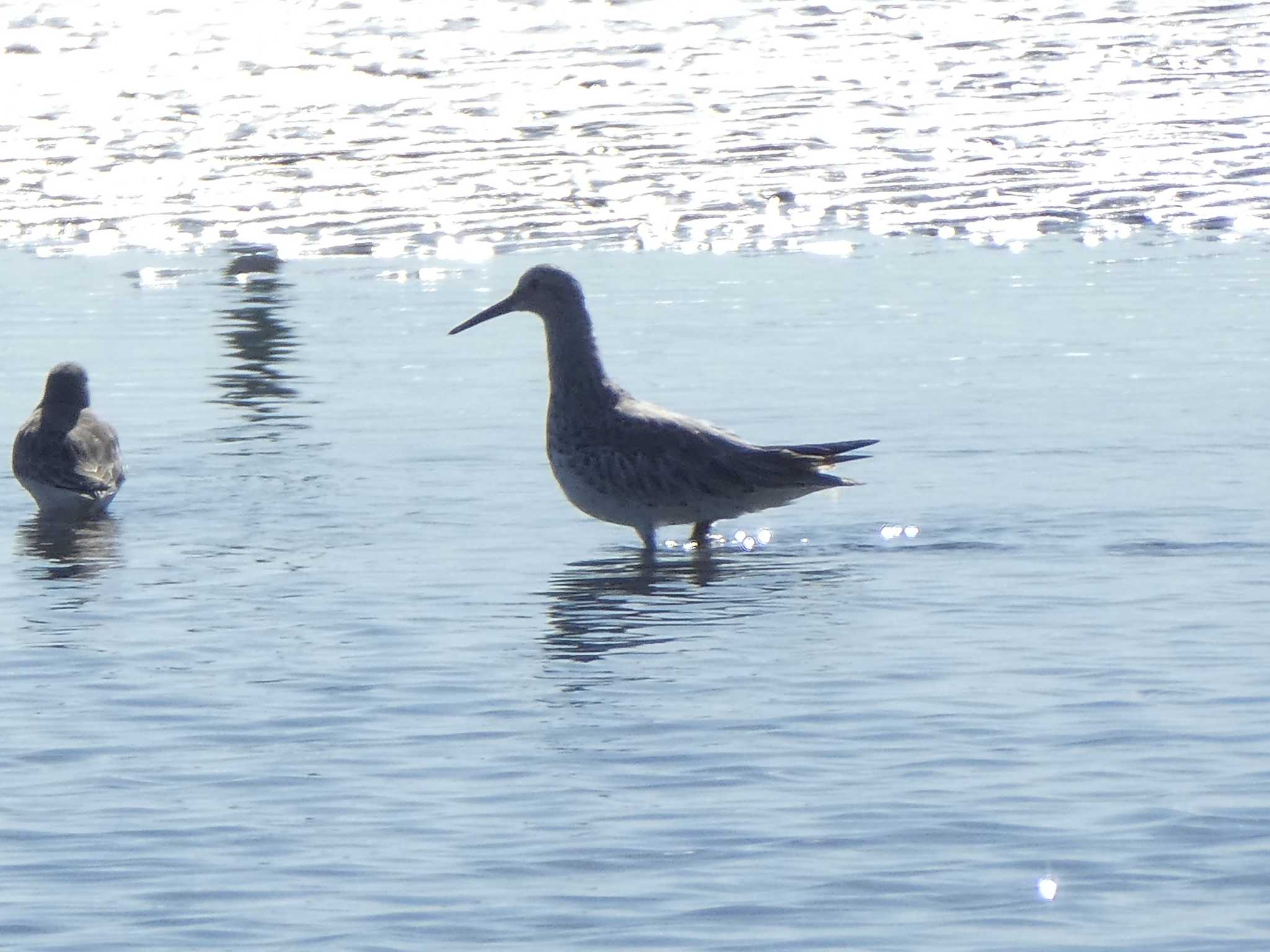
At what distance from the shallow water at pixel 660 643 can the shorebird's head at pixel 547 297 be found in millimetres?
816

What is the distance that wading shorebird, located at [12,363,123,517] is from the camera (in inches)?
468

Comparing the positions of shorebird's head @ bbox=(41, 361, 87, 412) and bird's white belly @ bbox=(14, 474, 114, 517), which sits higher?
shorebird's head @ bbox=(41, 361, 87, 412)

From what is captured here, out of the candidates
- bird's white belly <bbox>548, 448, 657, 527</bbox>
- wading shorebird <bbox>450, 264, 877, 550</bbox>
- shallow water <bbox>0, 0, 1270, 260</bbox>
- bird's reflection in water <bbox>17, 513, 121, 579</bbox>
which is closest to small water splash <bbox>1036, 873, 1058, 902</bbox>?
wading shorebird <bbox>450, 264, 877, 550</bbox>

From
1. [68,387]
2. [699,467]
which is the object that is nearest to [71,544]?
[68,387]

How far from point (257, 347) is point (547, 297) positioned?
3807mm

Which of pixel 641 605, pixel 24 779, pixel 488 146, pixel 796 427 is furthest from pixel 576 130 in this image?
pixel 24 779

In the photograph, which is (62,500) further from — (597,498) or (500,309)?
(597,498)

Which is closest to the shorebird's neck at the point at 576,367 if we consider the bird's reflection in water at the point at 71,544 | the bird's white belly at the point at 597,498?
the bird's white belly at the point at 597,498

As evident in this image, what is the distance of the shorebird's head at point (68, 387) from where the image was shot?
41.9 ft

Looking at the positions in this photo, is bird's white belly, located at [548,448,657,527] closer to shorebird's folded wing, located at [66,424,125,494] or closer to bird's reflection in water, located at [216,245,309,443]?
shorebird's folded wing, located at [66,424,125,494]

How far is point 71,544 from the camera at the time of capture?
11391mm

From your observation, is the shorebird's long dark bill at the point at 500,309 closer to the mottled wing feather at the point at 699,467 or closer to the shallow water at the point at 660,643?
the shallow water at the point at 660,643

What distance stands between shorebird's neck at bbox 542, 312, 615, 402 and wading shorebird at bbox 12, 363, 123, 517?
213 cm

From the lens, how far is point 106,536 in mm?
11539
